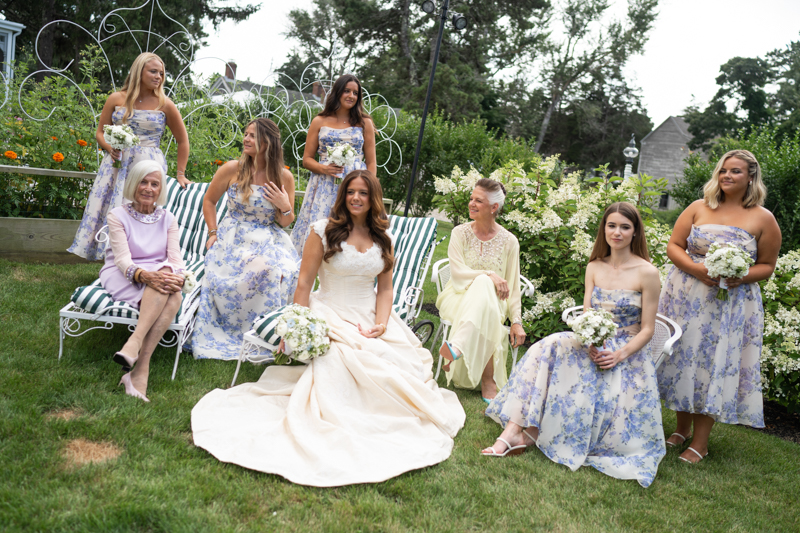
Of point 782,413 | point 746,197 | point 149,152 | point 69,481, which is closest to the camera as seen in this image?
point 69,481

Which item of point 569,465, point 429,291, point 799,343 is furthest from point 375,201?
point 429,291

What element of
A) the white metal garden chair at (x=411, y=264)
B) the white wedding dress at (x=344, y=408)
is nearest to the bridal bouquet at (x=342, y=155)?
the white metal garden chair at (x=411, y=264)

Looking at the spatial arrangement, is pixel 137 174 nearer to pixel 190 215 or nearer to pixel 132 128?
pixel 132 128

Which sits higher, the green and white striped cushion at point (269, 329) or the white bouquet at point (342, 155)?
the white bouquet at point (342, 155)

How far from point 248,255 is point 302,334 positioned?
1.39 m

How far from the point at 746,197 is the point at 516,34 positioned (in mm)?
25443

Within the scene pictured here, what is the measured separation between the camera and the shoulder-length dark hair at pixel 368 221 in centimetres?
379

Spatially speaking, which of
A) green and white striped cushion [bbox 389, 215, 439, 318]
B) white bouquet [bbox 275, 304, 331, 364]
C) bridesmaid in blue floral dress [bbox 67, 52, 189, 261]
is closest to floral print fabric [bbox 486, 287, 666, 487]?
white bouquet [bbox 275, 304, 331, 364]

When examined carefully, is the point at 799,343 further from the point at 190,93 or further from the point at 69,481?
the point at 190,93

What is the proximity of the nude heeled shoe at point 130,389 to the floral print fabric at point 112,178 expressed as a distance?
220 cm

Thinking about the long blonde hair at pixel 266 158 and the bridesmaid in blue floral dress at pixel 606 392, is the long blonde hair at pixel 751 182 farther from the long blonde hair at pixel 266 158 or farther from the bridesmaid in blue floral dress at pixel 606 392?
the long blonde hair at pixel 266 158

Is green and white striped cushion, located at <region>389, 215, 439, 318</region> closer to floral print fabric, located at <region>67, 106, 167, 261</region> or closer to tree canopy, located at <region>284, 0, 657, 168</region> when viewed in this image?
floral print fabric, located at <region>67, 106, 167, 261</region>

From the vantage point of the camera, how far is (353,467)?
2.91 meters

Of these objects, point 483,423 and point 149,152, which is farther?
point 149,152
